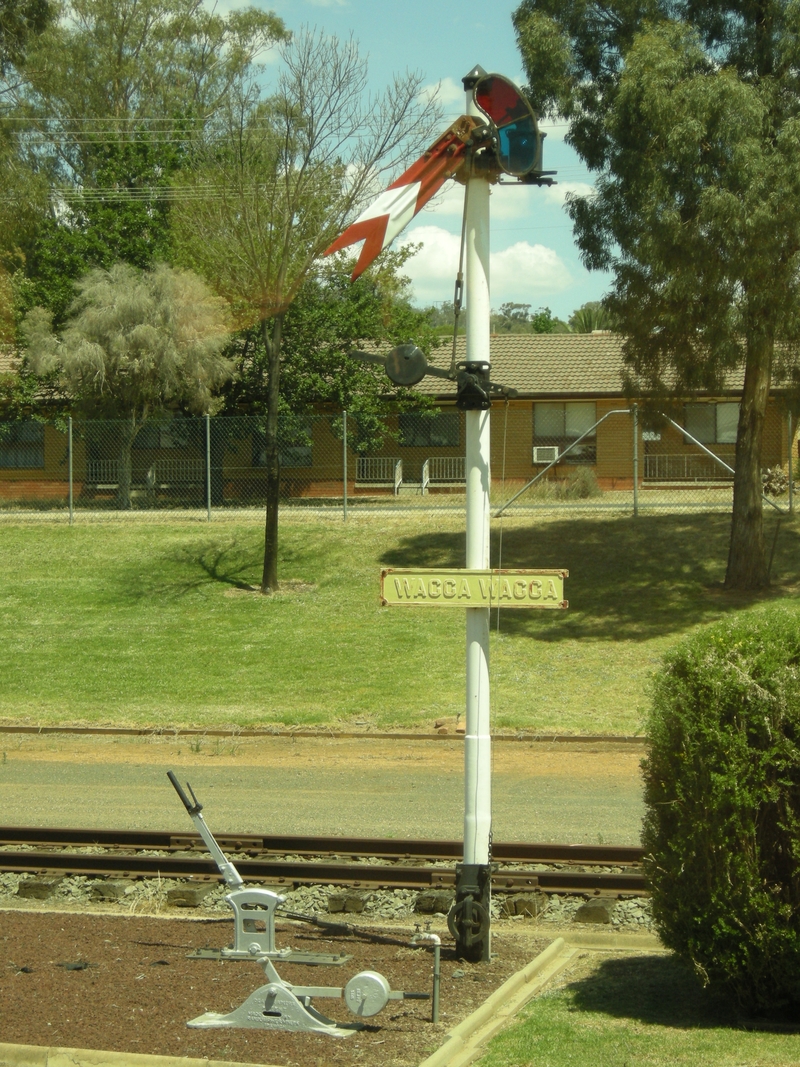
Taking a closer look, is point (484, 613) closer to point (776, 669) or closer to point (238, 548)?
point (776, 669)

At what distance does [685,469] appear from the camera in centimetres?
2875

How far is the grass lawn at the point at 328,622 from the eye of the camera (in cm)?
1534

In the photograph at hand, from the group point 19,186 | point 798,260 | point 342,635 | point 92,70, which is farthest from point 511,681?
point 92,70

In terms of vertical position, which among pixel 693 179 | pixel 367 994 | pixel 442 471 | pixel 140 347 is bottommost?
pixel 367 994

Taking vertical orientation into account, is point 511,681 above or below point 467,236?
below

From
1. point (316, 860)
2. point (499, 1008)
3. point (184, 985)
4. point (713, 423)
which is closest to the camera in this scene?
point (499, 1008)

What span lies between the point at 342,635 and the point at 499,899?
10.6 metres

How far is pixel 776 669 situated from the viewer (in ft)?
16.5

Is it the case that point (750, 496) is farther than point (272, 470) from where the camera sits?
No

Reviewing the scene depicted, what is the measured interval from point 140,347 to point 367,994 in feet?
80.9

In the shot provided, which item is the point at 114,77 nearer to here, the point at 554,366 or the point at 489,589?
the point at 554,366

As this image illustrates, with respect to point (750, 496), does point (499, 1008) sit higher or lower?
lower

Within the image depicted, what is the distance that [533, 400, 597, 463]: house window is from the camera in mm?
32500

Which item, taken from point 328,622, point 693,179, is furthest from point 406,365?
point 328,622
